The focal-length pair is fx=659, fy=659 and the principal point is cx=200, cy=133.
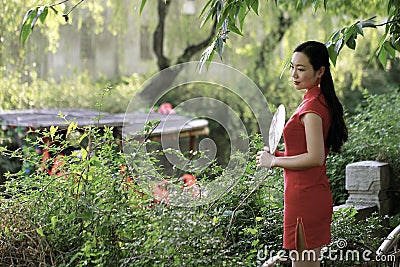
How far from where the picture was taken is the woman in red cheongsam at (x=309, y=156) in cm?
268

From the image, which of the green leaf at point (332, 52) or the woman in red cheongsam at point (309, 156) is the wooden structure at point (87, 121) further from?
the woman in red cheongsam at point (309, 156)

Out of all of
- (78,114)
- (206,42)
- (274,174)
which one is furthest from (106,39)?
(274,174)

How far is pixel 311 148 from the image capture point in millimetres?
2652

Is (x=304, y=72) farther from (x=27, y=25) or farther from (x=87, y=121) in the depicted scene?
(x=87, y=121)

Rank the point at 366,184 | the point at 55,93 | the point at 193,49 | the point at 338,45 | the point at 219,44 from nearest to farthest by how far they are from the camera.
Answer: the point at 219,44
the point at 338,45
the point at 366,184
the point at 55,93
the point at 193,49

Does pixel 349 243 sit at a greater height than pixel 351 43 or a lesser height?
lesser

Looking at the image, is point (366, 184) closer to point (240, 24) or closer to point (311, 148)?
point (240, 24)

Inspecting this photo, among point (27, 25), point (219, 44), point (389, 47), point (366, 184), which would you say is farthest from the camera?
point (366, 184)

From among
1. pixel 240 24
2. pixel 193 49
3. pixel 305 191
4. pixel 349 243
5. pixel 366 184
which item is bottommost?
pixel 349 243

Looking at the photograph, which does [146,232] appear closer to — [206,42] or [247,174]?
[247,174]

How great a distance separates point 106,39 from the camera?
55.5ft

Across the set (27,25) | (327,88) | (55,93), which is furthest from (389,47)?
(55,93)

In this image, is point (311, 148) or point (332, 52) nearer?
point (311, 148)

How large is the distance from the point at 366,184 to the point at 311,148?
7.76 ft
